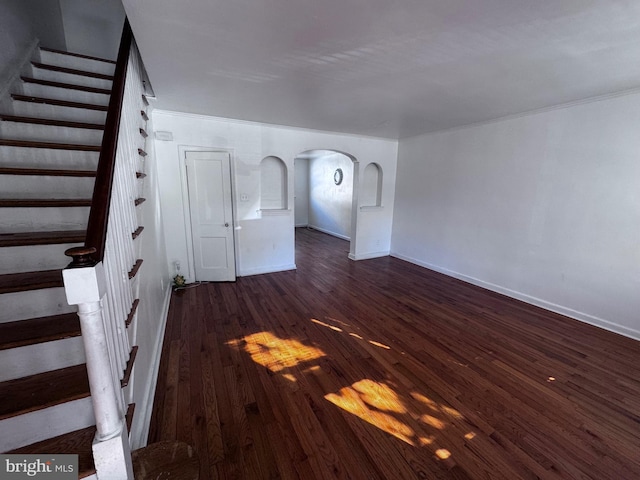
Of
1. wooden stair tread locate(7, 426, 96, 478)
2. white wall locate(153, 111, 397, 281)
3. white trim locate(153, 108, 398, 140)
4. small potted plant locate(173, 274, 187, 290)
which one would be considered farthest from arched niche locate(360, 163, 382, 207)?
wooden stair tread locate(7, 426, 96, 478)

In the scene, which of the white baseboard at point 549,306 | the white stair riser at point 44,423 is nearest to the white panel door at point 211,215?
the white stair riser at point 44,423

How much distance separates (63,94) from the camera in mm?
2416

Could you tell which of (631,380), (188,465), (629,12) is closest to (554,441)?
(631,380)

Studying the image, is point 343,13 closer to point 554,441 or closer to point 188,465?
point 188,465

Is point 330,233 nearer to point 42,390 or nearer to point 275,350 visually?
point 275,350

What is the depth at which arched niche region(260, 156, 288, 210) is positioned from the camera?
513cm

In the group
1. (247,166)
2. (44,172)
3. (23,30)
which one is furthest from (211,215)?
(23,30)

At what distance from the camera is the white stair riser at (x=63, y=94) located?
Answer: 90.0 inches

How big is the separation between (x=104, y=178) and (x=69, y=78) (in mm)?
2526

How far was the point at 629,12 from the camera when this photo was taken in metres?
1.46

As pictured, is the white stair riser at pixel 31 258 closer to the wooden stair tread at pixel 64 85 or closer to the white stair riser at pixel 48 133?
the white stair riser at pixel 48 133

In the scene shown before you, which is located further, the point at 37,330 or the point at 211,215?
the point at 211,215

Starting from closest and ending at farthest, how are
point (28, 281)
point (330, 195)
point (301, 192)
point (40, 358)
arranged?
point (40, 358)
point (28, 281)
point (330, 195)
point (301, 192)

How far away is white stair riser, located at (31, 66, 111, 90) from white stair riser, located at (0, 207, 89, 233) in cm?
180
